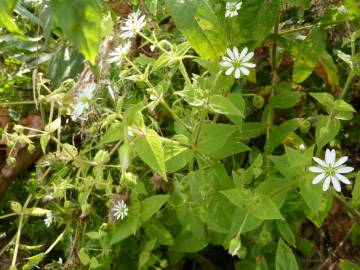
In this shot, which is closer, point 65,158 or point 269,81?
point 65,158

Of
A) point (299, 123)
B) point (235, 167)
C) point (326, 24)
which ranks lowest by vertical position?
point (235, 167)

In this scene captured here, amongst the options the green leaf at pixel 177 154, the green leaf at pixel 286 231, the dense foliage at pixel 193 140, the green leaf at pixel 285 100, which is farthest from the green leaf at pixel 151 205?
the green leaf at pixel 285 100

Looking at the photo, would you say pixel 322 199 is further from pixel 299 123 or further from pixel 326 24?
pixel 326 24

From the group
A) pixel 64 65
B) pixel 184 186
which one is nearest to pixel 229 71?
pixel 184 186

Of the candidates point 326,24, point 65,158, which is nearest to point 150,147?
point 65,158

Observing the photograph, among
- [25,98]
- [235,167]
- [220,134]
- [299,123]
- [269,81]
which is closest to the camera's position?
[220,134]

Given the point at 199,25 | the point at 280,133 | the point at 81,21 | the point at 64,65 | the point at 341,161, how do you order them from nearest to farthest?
the point at 81,21 → the point at 199,25 → the point at 341,161 → the point at 280,133 → the point at 64,65

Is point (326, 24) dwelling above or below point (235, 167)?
above

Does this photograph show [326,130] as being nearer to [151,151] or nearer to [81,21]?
[151,151]
